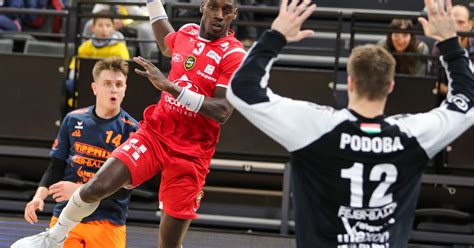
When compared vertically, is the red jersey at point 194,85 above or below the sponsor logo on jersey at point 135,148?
above

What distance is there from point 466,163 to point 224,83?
374cm

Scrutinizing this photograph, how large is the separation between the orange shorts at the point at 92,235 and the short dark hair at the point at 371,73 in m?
2.72

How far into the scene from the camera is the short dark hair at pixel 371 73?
351 cm

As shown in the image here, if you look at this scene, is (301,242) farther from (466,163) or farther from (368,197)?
A: (466,163)

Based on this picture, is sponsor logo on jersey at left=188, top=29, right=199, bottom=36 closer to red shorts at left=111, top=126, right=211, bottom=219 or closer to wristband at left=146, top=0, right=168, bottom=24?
wristband at left=146, top=0, right=168, bottom=24

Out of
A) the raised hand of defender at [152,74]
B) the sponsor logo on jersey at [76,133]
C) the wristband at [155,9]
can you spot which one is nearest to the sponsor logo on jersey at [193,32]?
the wristband at [155,9]

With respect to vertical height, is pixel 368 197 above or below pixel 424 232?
above

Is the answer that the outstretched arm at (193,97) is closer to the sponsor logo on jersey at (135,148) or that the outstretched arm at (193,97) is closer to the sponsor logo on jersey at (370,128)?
the sponsor logo on jersey at (135,148)

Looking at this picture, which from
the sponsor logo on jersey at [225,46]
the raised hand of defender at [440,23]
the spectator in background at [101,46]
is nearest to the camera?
the raised hand of defender at [440,23]

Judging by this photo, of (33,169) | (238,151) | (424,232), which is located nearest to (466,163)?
(424,232)

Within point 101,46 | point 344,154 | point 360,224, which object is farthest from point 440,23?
point 101,46

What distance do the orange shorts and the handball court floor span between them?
1685 millimetres

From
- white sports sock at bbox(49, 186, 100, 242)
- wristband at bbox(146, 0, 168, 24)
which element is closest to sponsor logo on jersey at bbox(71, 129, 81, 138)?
white sports sock at bbox(49, 186, 100, 242)

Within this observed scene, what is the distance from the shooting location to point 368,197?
355 cm
